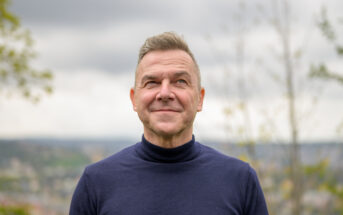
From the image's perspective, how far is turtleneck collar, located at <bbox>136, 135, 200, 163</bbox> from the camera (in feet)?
6.69

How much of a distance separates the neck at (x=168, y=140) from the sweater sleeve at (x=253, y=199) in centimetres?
36

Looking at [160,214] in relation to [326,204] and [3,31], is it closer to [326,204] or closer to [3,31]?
[326,204]

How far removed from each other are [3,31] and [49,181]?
20.4 metres

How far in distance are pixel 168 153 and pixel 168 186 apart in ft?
0.51

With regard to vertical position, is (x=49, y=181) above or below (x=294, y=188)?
below

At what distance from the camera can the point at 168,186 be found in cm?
198

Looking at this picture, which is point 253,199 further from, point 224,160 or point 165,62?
point 165,62

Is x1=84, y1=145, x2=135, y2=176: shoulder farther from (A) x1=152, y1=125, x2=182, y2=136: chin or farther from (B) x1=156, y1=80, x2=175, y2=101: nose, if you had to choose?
(B) x1=156, y1=80, x2=175, y2=101: nose

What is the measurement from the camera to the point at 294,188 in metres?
7.86

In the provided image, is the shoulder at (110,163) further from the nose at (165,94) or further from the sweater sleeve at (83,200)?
the nose at (165,94)

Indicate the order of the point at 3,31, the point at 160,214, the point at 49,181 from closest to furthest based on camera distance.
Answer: the point at 160,214 < the point at 3,31 < the point at 49,181

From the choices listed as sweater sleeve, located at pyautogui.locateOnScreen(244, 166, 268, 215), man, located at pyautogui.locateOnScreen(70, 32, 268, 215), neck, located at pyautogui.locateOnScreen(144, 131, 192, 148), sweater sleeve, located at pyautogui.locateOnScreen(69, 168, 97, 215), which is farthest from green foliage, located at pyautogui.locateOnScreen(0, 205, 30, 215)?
sweater sleeve, located at pyautogui.locateOnScreen(244, 166, 268, 215)

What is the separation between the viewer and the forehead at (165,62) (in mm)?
2021

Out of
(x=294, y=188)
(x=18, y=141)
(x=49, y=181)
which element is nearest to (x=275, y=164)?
(x=294, y=188)
